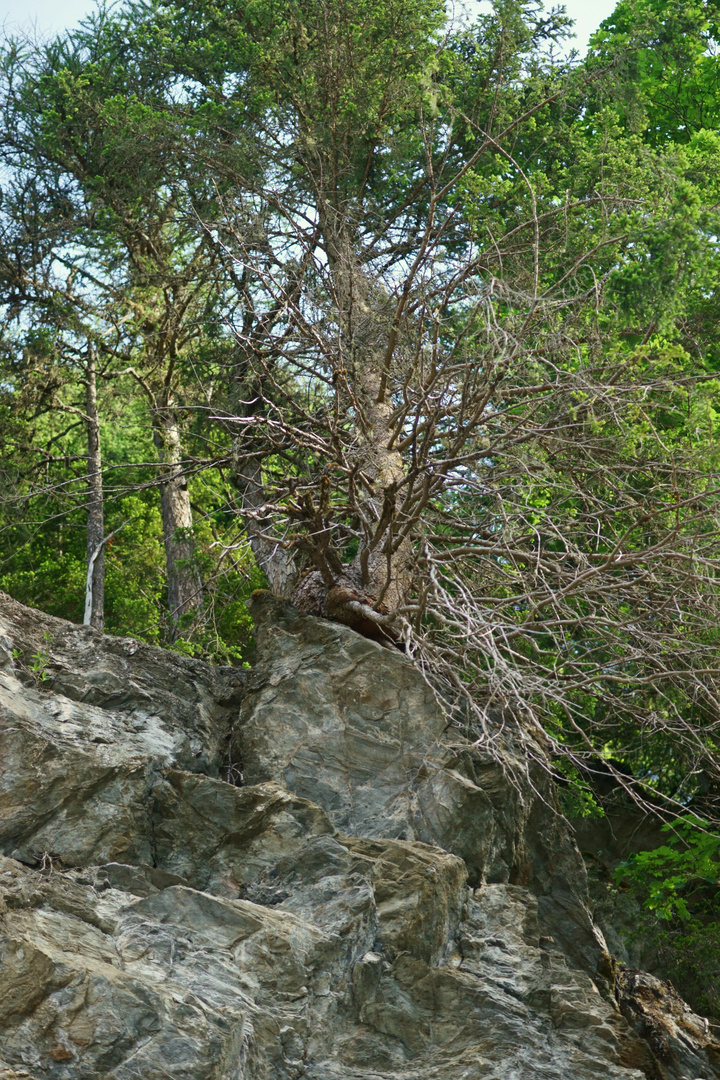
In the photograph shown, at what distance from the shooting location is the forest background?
7.11 m

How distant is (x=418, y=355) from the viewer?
24.0 ft

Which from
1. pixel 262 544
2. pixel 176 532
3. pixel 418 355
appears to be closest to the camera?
pixel 418 355

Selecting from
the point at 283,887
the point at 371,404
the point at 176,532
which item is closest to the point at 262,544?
the point at 176,532

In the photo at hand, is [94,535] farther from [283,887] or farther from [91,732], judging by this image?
[283,887]

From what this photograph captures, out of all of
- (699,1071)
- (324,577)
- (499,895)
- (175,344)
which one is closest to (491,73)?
(175,344)

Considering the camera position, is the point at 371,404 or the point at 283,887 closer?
the point at 283,887

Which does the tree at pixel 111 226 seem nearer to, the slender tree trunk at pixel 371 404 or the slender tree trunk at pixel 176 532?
the slender tree trunk at pixel 176 532

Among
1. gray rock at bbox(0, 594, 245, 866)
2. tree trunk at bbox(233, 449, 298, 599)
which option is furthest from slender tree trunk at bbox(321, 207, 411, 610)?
gray rock at bbox(0, 594, 245, 866)

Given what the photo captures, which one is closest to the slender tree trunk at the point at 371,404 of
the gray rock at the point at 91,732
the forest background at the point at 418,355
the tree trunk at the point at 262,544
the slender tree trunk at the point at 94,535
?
the forest background at the point at 418,355

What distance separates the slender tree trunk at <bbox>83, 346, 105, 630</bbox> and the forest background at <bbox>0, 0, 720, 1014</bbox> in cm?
10

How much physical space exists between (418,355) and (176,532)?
221 inches

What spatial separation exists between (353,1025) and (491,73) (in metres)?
9.64

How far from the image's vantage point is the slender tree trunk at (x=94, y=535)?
12.5 m

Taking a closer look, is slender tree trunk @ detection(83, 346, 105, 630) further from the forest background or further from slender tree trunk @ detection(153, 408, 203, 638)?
slender tree trunk @ detection(153, 408, 203, 638)
